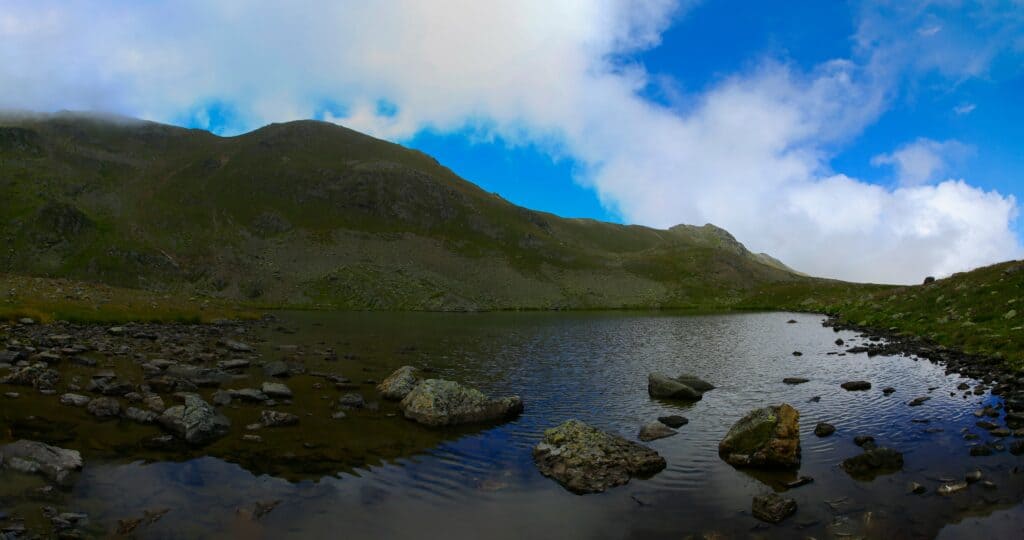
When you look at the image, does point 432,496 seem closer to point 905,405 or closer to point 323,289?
point 905,405

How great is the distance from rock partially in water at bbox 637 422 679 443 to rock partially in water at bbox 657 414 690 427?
2.26 ft

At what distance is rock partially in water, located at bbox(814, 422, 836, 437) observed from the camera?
2138 centimetres

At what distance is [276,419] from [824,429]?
23816 mm

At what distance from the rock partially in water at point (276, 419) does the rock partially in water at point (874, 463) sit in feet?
71.1

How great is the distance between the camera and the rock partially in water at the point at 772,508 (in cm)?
1363

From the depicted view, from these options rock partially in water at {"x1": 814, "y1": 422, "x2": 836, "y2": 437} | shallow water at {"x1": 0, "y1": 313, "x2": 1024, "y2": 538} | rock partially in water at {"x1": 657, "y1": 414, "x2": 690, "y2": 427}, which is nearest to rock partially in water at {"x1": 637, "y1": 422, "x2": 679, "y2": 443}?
shallow water at {"x1": 0, "y1": 313, "x2": 1024, "y2": 538}

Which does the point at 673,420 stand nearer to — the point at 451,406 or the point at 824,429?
the point at 824,429

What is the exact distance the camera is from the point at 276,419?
70.4 feet

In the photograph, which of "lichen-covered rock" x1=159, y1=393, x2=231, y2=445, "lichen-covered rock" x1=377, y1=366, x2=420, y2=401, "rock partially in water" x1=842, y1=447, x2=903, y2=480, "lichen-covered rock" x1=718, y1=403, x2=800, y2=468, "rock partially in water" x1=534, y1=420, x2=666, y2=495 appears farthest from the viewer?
"lichen-covered rock" x1=377, y1=366, x2=420, y2=401

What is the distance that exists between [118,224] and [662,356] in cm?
18918

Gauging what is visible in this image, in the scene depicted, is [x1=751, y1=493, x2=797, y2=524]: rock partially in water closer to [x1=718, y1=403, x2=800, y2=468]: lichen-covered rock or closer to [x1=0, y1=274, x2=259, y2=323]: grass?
[x1=718, y1=403, x2=800, y2=468]: lichen-covered rock

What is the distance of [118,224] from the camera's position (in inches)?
6521

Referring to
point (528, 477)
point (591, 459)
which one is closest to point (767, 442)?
point (591, 459)

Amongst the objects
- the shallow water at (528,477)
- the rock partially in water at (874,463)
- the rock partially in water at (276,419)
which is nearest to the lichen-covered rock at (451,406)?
the shallow water at (528,477)
